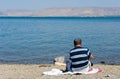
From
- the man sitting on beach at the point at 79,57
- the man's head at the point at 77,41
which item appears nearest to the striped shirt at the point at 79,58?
the man sitting on beach at the point at 79,57

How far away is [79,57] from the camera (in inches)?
576

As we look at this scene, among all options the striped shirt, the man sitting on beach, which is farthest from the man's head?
the striped shirt

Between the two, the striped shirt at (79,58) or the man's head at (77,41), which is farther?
the striped shirt at (79,58)

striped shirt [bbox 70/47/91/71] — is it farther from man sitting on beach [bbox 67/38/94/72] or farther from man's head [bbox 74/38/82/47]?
man's head [bbox 74/38/82/47]

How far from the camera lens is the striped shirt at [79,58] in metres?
14.6

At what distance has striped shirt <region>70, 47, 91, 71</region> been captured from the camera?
14.6 metres

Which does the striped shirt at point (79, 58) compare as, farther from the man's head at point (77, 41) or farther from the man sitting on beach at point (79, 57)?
the man's head at point (77, 41)

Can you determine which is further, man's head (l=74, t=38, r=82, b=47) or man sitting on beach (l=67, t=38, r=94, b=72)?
man sitting on beach (l=67, t=38, r=94, b=72)

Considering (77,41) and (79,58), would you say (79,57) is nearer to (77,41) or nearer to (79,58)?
(79,58)

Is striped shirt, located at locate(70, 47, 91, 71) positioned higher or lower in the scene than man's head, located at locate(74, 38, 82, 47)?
lower

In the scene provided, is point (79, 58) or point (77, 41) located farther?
point (79, 58)

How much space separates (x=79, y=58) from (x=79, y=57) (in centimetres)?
4

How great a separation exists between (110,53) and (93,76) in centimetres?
1690

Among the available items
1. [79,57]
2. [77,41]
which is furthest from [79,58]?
[77,41]
